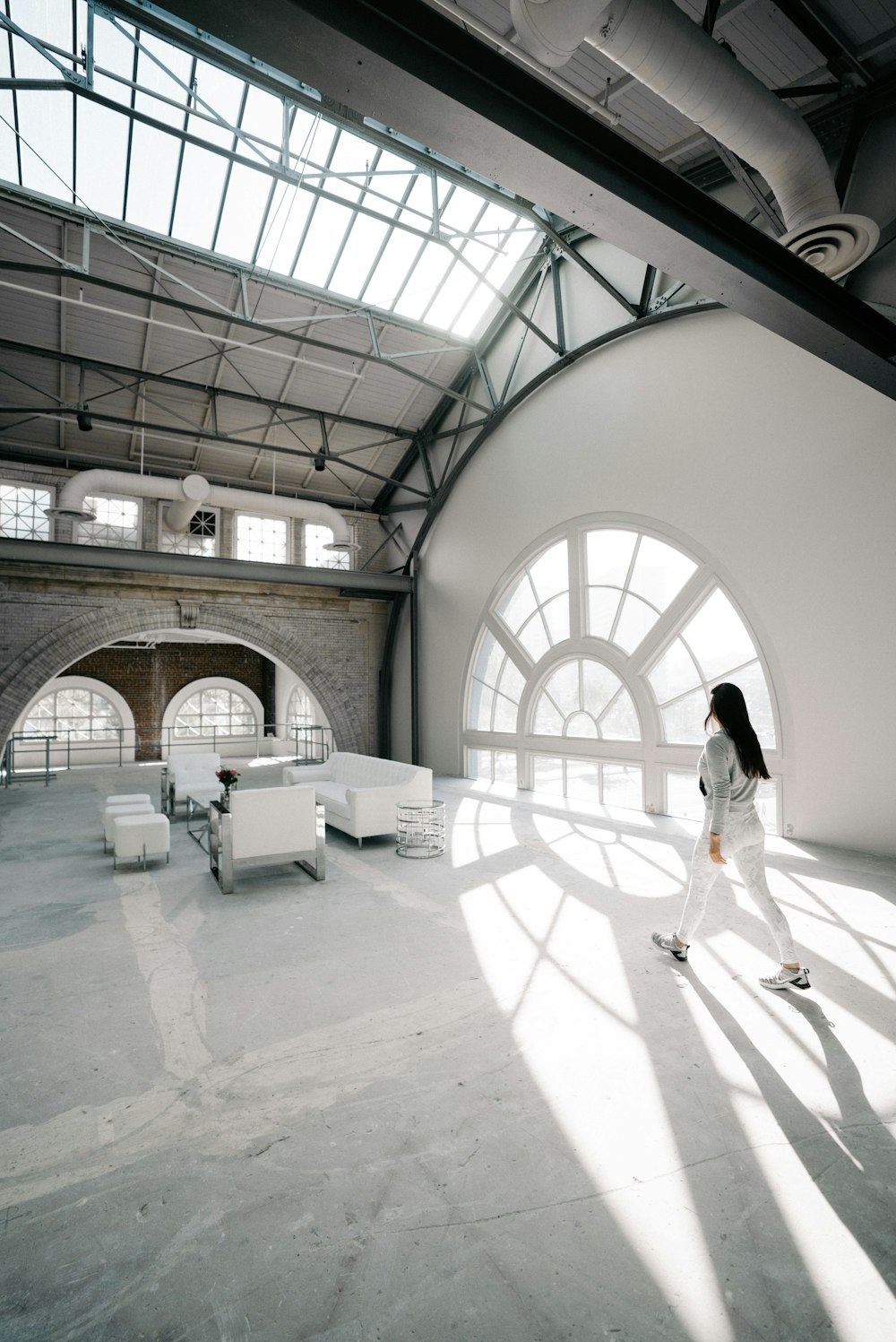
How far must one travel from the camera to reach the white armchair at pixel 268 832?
6254mm

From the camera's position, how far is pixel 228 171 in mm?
9414

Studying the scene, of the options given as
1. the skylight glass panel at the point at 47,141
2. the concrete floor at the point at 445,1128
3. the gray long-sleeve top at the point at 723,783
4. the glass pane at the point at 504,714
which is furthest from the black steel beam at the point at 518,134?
the glass pane at the point at 504,714

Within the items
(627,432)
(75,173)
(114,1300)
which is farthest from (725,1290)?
(75,173)

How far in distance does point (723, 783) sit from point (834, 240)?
412 cm

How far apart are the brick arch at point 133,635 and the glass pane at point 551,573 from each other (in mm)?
6391

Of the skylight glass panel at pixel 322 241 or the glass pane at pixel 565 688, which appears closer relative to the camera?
the skylight glass panel at pixel 322 241

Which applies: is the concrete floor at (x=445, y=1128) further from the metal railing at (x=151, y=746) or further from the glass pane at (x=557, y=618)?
the metal railing at (x=151, y=746)

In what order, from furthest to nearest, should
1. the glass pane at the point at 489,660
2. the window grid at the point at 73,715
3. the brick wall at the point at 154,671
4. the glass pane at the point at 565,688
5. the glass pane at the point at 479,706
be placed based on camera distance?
1. the brick wall at the point at 154,671
2. the window grid at the point at 73,715
3. the glass pane at the point at 479,706
4. the glass pane at the point at 489,660
5. the glass pane at the point at 565,688

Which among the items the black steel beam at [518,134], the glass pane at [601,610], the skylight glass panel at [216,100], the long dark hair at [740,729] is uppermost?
the skylight glass panel at [216,100]

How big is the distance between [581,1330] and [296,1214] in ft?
3.32

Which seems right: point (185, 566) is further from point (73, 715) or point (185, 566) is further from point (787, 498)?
point (73, 715)

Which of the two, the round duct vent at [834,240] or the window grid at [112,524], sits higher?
the window grid at [112,524]

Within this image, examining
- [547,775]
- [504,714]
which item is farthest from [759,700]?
[504,714]

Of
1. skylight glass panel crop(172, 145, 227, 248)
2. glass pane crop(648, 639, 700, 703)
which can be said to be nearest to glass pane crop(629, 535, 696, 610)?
glass pane crop(648, 639, 700, 703)
